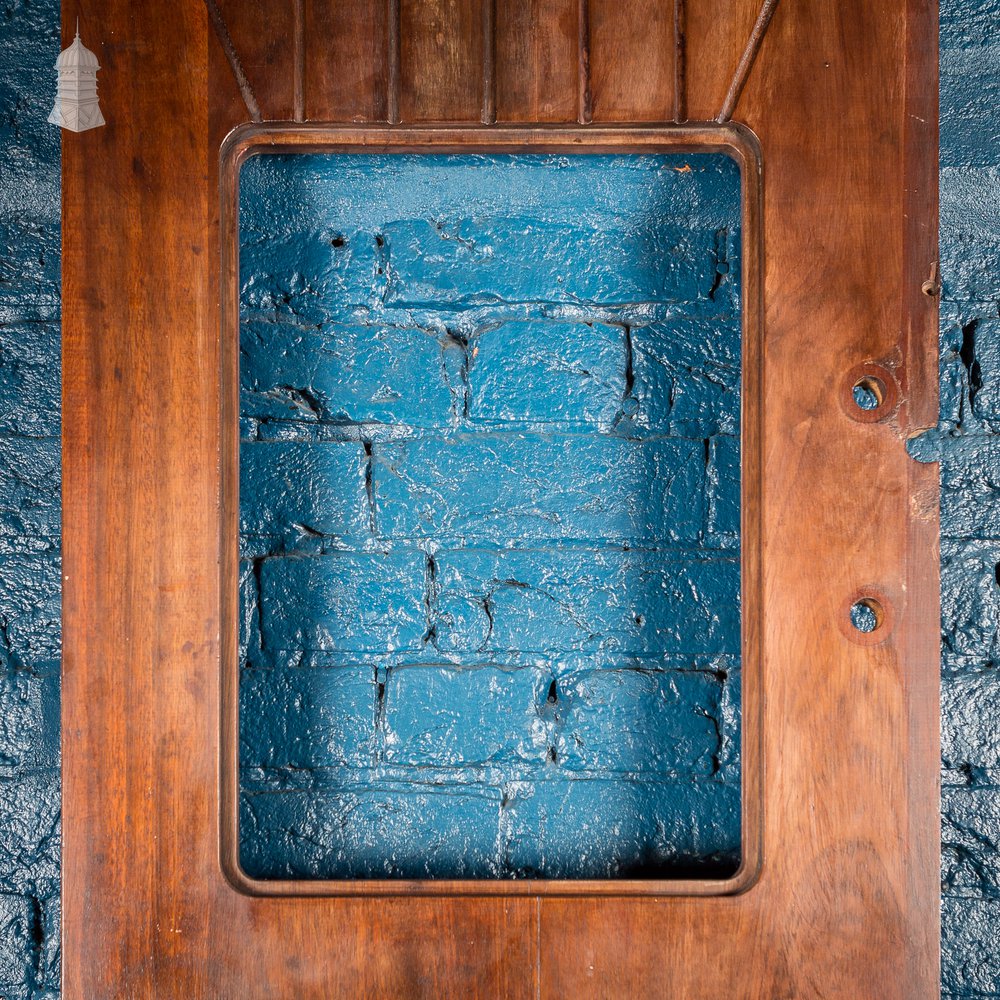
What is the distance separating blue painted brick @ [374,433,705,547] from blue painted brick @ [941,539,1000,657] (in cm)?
25

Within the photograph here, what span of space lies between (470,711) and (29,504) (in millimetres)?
463

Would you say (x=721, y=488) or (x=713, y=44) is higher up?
(x=713, y=44)

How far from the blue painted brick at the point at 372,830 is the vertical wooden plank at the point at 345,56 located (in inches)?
23.5

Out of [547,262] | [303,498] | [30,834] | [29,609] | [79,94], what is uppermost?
[79,94]

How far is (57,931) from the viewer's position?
0.78 m

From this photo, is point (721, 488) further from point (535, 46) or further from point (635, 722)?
point (535, 46)

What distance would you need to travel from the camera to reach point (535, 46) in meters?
0.66

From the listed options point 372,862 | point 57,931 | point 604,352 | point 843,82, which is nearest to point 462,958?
point 372,862

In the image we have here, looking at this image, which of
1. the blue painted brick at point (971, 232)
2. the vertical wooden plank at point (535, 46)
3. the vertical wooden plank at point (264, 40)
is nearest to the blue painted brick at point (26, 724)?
the vertical wooden plank at point (264, 40)

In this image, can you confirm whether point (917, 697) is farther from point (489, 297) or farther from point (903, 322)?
point (489, 297)

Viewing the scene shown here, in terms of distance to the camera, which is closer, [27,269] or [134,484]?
[134,484]

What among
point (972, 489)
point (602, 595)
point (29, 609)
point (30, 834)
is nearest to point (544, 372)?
point (602, 595)

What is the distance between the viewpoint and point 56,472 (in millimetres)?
787

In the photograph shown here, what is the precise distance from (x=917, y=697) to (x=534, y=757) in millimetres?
331
